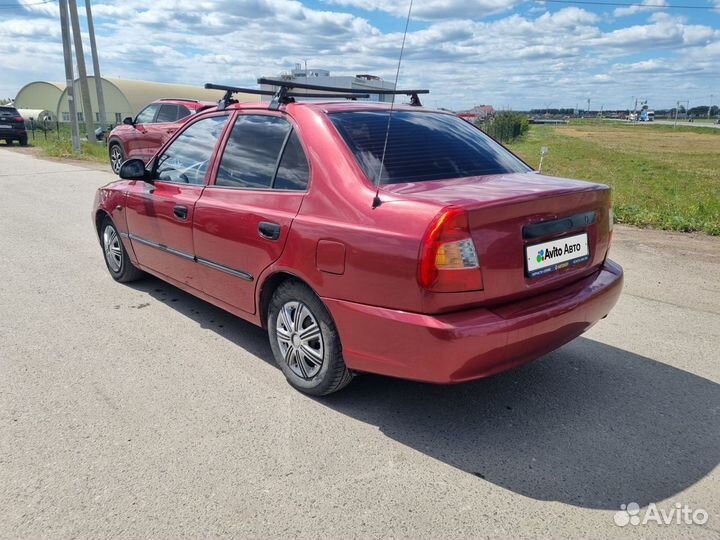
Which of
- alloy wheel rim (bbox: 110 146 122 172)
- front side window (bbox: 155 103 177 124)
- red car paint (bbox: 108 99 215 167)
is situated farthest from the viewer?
alloy wheel rim (bbox: 110 146 122 172)

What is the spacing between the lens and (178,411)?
3.22m

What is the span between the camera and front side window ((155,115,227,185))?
4117 mm

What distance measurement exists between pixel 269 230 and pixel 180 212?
3.71 ft

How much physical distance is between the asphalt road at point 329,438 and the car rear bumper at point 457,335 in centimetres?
45

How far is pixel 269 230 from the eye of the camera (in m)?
3.34

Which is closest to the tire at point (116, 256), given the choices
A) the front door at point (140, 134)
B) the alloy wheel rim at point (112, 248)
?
the alloy wheel rim at point (112, 248)

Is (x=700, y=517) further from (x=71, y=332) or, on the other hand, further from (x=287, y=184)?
(x=71, y=332)

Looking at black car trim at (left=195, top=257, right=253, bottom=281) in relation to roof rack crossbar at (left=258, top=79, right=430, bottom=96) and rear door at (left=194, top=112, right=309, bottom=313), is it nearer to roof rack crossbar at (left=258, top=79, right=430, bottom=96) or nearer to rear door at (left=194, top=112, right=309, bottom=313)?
rear door at (left=194, top=112, right=309, bottom=313)

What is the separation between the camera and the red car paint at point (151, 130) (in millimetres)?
12484

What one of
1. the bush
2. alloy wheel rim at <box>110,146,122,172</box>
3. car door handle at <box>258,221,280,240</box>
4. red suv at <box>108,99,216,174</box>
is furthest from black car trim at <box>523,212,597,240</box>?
the bush

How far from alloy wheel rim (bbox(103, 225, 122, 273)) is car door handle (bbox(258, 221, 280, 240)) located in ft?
8.54

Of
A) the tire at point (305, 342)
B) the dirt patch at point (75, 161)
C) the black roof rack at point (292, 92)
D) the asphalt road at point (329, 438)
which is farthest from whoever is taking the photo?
the dirt patch at point (75, 161)

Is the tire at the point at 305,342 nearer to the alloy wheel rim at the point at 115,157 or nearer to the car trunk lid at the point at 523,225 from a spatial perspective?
the car trunk lid at the point at 523,225

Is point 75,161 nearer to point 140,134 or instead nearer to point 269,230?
point 140,134
